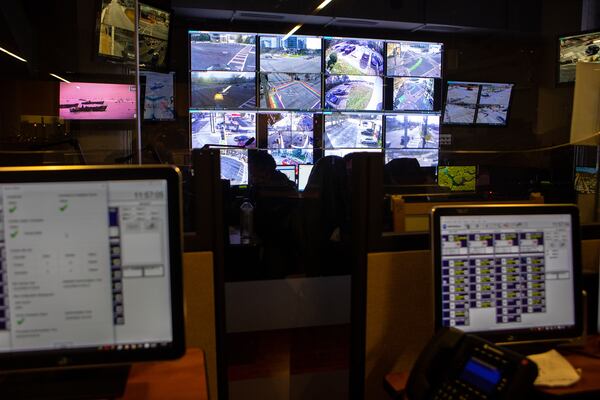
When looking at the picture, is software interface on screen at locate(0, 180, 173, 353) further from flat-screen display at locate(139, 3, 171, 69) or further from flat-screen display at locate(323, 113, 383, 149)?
flat-screen display at locate(323, 113, 383, 149)

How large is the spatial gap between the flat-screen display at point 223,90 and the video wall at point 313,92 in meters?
0.01

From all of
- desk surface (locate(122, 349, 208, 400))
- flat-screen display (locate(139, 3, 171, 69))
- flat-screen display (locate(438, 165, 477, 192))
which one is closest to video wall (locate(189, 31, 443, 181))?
flat-screen display (locate(438, 165, 477, 192))

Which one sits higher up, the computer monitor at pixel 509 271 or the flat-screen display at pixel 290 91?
the flat-screen display at pixel 290 91

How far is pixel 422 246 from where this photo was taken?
1.67 meters

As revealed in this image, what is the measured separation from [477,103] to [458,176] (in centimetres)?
235

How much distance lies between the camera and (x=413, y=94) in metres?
6.96

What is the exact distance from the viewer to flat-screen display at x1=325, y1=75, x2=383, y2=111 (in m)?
6.64

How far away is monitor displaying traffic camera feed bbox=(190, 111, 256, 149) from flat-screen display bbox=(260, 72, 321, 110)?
291 millimetres

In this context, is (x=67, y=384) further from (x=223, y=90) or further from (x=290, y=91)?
(x=290, y=91)

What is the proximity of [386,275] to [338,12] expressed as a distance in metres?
5.19

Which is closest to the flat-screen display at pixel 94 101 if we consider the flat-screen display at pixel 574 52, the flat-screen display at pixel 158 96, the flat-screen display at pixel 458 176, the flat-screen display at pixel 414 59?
the flat-screen display at pixel 158 96

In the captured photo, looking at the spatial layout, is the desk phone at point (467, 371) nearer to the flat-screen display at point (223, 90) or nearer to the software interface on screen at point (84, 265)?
the software interface on screen at point (84, 265)

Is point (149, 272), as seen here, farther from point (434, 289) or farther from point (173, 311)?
point (434, 289)

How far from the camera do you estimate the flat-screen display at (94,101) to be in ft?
15.6
